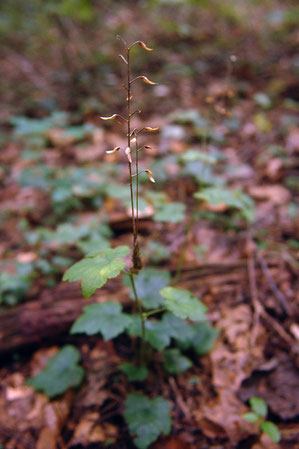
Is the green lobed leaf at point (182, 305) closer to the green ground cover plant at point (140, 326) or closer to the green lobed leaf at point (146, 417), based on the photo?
the green ground cover plant at point (140, 326)

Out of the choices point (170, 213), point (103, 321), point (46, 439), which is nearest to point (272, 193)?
point (170, 213)

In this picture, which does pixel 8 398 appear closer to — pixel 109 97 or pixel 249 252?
pixel 249 252

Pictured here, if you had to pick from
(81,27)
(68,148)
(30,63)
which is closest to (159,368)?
(68,148)

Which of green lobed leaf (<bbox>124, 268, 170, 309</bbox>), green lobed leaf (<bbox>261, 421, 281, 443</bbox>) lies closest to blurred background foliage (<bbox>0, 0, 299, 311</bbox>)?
green lobed leaf (<bbox>124, 268, 170, 309</bbox>)

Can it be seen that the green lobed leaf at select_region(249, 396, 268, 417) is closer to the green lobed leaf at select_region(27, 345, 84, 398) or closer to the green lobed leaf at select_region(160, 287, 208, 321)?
the green lobed leaf at select_region(160, 287, 208, 321)

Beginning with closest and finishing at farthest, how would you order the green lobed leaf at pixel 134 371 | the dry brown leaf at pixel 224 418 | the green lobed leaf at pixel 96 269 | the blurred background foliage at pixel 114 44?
the green lobed leaf at pixel 96 269, the dry brown leaf at pixel 224 418, the green lobed leaf at pixel 134 371, the blurred background foliage at pixel 114 44

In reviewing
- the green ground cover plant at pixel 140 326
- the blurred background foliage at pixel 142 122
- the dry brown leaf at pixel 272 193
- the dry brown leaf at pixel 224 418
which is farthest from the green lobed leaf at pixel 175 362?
the dry brown leaf at pixel 272 193

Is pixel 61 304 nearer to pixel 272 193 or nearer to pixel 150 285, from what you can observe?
pixel 150 285
